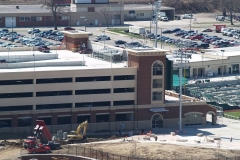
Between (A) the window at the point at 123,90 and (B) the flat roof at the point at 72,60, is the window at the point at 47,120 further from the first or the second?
(A) the window at the point at 123,90

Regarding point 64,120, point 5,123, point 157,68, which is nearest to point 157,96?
point 157,68

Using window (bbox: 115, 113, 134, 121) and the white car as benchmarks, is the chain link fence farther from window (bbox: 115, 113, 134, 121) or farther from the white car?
the white car

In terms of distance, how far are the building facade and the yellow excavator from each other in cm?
378

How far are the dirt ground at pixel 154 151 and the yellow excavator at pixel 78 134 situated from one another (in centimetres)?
258

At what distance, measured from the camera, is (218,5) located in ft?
647

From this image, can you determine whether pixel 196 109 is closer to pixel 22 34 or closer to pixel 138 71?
pixel 138 71

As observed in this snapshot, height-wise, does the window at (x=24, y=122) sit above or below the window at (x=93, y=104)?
below

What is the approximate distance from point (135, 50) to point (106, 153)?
1886 centimetres

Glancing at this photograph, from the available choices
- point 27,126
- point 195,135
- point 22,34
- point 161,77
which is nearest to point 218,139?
point 195,135

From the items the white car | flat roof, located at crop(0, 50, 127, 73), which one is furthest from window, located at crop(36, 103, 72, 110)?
the white car

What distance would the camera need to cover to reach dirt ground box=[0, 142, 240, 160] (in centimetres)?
8374

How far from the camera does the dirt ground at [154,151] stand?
83738mm

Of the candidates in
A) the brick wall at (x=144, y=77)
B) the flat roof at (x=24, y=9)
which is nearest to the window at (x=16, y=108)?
the brick wall at (x=144, y=77)

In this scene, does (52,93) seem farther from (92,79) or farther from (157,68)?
(157,68)
